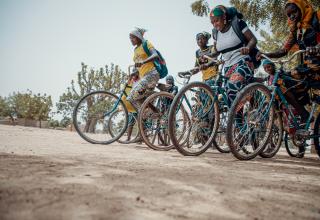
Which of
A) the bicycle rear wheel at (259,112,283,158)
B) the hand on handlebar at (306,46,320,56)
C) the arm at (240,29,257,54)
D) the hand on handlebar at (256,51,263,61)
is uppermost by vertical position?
the arm at (240,29,257,54)

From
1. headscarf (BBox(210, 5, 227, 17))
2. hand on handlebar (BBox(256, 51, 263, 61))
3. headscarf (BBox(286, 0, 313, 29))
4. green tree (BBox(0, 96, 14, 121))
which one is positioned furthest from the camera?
green tree (BBox(0, 96, 14, 121))

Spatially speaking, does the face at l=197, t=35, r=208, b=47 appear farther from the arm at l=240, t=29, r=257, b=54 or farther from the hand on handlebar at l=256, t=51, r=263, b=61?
the hand on handlebar at l=256, t=51, r=263, b=61

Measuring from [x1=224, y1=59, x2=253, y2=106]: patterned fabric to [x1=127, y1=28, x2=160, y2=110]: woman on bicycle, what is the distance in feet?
5.55

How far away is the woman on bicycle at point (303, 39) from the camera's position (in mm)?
3586

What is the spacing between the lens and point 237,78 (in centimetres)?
375

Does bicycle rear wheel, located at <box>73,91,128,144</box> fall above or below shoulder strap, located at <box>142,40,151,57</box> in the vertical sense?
below

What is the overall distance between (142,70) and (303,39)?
2.80 metres

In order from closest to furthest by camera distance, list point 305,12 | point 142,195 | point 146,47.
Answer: point 142,195 → point 305,12 → point 146,47

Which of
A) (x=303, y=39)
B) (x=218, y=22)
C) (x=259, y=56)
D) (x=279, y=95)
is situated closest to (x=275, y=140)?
(x=279, y=95)

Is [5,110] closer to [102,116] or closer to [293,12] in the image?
[102,116]

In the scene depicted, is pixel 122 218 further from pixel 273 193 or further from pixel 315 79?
pixel 315 79

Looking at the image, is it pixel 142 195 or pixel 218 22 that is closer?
pixel 142 195

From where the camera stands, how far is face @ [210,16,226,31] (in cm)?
383

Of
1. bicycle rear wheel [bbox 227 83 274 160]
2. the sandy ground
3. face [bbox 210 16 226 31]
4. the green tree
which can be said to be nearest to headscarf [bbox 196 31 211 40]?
face [bbox 210 16 226 31]
